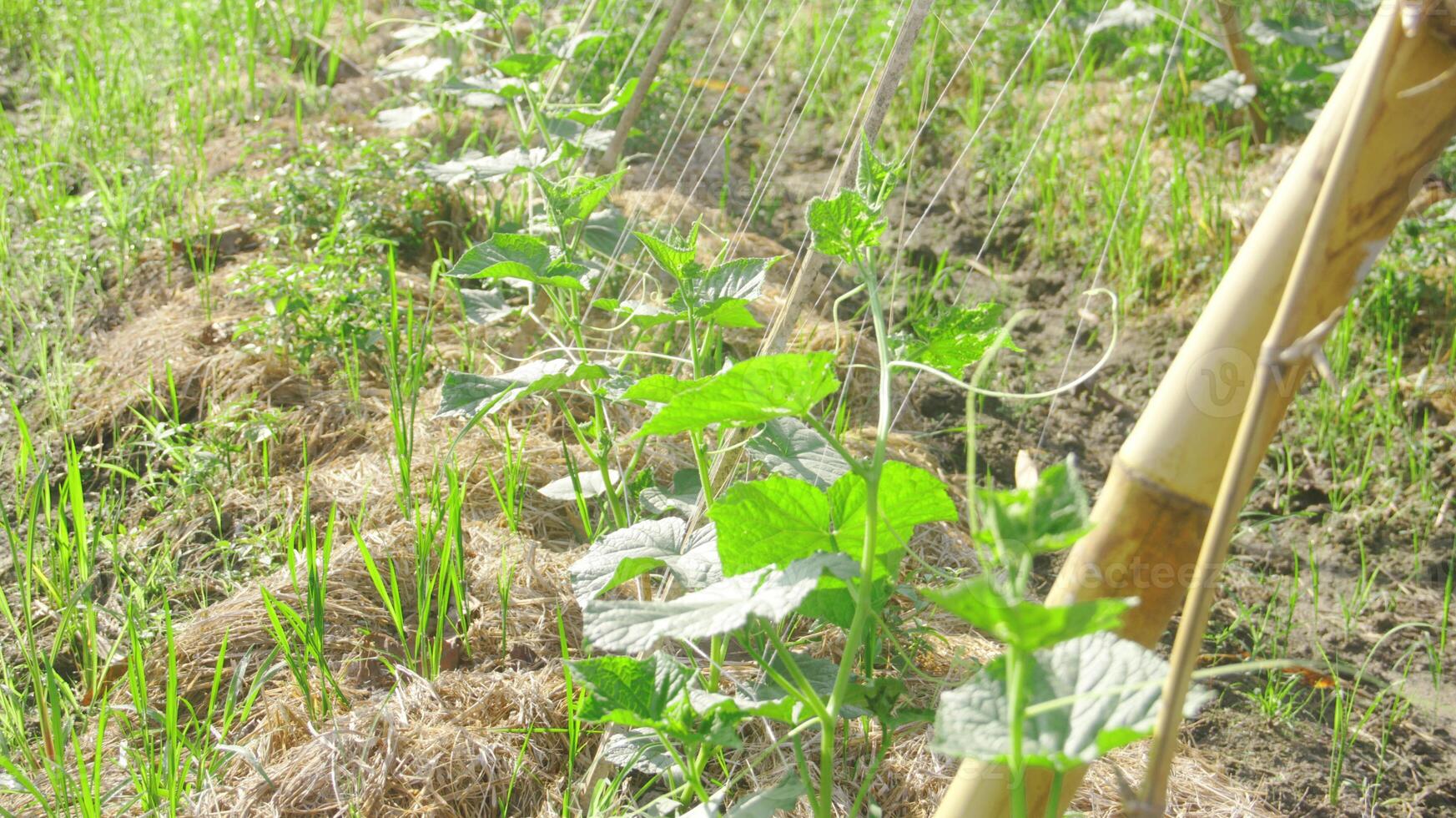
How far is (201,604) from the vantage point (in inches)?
68.9

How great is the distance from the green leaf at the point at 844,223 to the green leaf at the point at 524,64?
1.06 meters

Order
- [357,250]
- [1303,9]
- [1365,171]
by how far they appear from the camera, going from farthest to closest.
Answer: [1303,9] < [357,250] < [1365,171]

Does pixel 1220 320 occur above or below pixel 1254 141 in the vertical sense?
above

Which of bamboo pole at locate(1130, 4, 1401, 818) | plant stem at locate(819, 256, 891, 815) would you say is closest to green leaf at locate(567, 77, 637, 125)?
plant stem at locate(819, 256, 891, 815)

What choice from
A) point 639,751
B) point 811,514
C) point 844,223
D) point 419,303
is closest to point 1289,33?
point 419,303

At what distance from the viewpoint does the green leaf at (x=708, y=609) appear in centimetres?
91

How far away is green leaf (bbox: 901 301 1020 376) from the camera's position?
1098mm

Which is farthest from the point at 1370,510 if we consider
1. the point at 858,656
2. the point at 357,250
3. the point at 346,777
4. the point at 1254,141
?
the point at 357,250

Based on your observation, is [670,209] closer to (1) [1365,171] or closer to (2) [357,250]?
(2) [357,250]

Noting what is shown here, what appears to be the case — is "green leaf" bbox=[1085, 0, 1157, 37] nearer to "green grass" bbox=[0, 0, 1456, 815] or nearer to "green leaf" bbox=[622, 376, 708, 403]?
"green grass" bbox=[0, 0, 1456, 815]

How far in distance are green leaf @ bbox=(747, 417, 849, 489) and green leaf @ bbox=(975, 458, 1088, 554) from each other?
52cm

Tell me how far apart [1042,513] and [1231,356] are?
13.6 inches

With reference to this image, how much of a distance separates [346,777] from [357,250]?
127 centimetres

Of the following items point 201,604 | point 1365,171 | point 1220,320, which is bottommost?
point 201,604
